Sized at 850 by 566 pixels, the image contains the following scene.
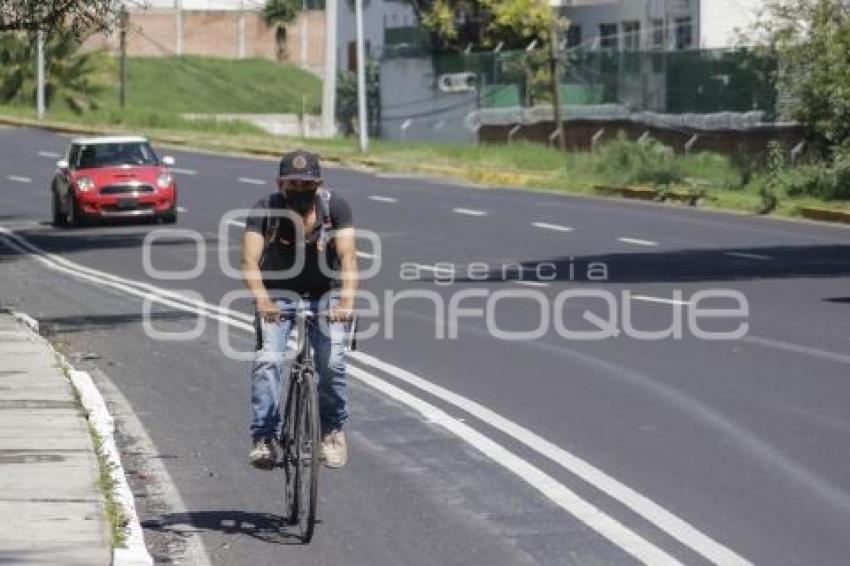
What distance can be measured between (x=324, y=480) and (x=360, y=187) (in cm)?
3518

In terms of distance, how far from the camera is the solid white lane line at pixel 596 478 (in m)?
10.1

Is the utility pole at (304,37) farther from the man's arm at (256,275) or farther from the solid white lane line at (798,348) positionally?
the man's arm at (256,275)

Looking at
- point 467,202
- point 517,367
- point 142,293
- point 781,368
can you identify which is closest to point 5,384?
point 517,367

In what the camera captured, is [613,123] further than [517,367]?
Yes

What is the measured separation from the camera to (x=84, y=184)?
39.8m

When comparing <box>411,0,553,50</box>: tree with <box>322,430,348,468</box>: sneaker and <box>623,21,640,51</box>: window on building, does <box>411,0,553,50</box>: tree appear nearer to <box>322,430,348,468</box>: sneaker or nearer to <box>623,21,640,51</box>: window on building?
<box>623,21,640,51</box>: window on building

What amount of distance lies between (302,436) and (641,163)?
3693 centimetres

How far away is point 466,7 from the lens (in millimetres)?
80125

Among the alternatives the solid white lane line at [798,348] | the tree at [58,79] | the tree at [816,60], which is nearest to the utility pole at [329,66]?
the tree at [816,60]

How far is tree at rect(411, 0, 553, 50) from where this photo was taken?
7694 cm

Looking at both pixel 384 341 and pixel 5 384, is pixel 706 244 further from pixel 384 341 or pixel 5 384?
pixel 5 384

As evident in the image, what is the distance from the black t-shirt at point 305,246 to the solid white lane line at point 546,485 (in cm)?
168

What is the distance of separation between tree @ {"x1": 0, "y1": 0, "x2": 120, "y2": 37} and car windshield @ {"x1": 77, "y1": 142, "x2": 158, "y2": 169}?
12.7 metres

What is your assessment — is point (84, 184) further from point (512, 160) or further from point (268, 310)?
point (268, 310)
